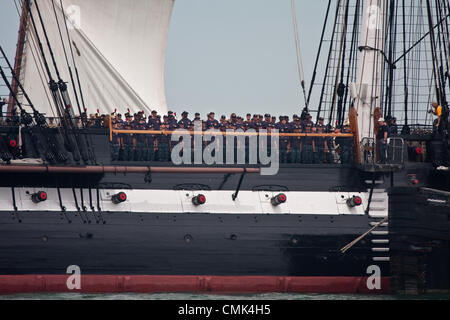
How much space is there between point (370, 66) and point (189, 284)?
34.8 feet

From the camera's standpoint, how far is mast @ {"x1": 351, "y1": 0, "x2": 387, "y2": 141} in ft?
113

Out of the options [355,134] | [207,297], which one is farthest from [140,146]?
[355,134]

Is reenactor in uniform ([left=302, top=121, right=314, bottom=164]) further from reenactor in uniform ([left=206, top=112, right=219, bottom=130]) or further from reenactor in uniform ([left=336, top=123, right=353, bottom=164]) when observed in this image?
reenactor in uniform ([left=206, top=112, right=219, bottom=130])

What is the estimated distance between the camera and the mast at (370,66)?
113ft

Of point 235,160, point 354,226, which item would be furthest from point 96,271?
point 354,226

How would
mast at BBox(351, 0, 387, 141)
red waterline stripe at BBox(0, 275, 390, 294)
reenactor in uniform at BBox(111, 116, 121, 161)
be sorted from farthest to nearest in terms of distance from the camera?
mast at BBox(351, 0, 387, 141) < reenactor in uniform at BBox(111, 116, 121, 161) < red waterline stripe at BBox(0, 275, 390, 294)

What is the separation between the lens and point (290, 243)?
101 feet

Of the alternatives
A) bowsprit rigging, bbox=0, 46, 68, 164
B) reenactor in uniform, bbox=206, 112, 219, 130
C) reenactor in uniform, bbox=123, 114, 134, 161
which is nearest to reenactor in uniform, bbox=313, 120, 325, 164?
reenactor in uniform, bbox=206, 112, 219, 130

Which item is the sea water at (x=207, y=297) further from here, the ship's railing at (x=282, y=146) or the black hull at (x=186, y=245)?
the ship's railing at (x=282, y=146)

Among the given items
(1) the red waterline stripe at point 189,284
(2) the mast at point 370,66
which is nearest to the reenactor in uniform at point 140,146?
(1) the red waterline stripe at point 189,284

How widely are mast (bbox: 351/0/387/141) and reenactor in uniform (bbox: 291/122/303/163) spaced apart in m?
3.15

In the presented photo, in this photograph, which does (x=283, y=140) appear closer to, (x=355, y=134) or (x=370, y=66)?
(x=355, y=134)

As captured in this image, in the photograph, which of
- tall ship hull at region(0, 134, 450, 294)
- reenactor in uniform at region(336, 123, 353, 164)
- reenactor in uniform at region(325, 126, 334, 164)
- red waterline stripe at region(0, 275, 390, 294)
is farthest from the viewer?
reenactor in uniform at region(336, 123, 353, 164)

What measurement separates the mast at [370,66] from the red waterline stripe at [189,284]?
19.8 ft
